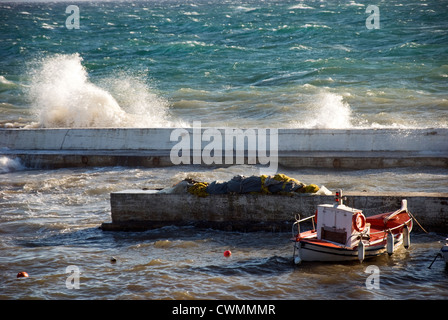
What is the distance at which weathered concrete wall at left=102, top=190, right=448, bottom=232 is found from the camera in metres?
11.2

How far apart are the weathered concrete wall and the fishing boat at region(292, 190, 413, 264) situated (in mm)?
1094

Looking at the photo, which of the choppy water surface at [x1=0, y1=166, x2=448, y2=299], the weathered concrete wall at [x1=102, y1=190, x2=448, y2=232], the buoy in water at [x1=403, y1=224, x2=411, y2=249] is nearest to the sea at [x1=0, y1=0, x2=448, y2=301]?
the choppy water surface at [x1=0, y1=166, x2=448, y2=299]

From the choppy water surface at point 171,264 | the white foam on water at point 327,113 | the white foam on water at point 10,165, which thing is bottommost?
the choppy water surface at point 171,264

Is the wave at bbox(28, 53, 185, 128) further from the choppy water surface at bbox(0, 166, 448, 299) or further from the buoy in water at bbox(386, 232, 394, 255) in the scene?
the buoy in water at bbox(386, 232, 394, 255)

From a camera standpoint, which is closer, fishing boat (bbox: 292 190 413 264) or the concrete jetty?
fishing boat (bbox: 292 190 413 264)

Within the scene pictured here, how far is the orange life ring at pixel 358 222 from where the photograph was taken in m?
9.70

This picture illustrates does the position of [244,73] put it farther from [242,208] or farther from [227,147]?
[242,208]

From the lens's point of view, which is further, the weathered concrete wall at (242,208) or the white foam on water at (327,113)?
the white foam on water at (327,113)

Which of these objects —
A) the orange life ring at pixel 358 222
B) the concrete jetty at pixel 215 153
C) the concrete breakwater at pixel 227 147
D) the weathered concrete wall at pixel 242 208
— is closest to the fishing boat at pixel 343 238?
the orange life ring at pixel 358 222

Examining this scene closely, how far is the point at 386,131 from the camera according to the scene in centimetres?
1748

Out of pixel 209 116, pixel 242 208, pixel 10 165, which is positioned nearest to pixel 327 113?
pixel 209 116

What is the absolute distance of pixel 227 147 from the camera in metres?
18.1

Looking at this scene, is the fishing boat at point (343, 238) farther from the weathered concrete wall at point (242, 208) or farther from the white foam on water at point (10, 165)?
the white foam on water at point (10, 165)
